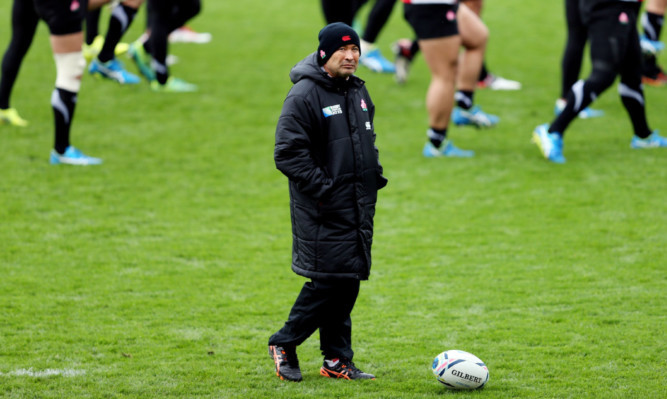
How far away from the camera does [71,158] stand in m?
8.58

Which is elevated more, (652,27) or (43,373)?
(43,373)

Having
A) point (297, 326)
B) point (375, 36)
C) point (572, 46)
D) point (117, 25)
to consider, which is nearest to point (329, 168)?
point (297, 326)

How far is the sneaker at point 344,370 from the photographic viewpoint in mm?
4680

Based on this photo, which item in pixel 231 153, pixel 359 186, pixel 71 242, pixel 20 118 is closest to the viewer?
pixel 359 186

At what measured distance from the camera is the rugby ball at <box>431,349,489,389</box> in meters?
4.45

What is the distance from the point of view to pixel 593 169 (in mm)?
8477

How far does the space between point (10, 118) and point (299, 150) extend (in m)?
6.38

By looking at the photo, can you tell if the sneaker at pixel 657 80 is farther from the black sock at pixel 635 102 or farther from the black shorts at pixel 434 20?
the black shorts at pixel 434 20

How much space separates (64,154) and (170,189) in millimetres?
1227

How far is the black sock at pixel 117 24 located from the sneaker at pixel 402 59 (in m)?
3.41

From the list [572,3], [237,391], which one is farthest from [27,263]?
[572,3]

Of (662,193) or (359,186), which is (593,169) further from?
(359,186)

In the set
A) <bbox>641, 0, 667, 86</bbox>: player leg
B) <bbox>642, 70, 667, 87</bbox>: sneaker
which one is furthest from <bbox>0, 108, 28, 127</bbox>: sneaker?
<bbox>642, 70, 667, 87</bbox>: sneaker

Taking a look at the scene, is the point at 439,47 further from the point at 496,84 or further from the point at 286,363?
the point at 286,363
